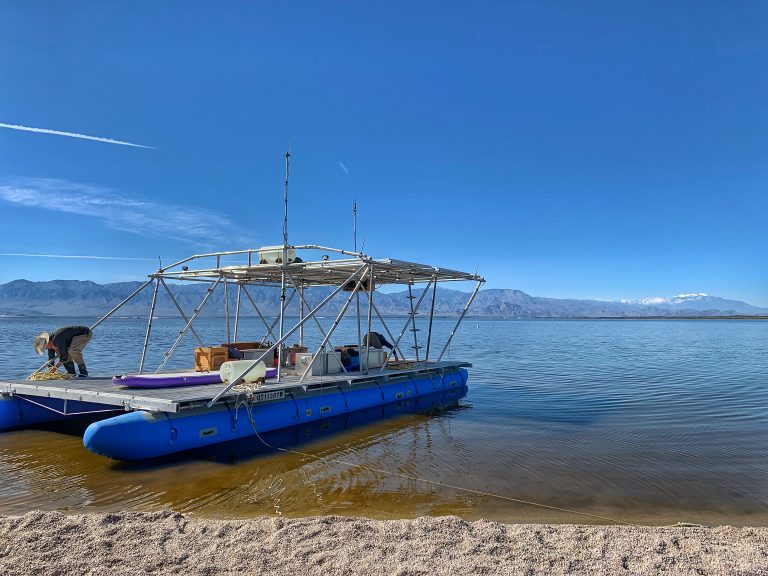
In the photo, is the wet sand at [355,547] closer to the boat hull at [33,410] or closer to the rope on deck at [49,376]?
the boat hull at [33,410]

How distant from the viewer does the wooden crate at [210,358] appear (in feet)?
54.7

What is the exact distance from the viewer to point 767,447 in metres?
13.3

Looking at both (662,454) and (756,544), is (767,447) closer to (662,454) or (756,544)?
(662,454)

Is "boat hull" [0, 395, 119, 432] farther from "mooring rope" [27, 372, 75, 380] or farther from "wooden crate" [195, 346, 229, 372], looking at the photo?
"wooden crate" [195, 346, 229, 372]

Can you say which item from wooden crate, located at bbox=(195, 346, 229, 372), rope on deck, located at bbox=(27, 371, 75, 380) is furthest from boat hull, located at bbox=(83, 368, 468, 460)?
rope on deck, located at bbox=(27, 371, 75, 380)

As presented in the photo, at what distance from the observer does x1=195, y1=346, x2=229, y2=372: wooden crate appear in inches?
656

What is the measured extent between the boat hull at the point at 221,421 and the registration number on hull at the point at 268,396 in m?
0.12

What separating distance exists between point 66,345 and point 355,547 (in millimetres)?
13010

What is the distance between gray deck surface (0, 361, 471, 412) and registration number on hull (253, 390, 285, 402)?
0.11m

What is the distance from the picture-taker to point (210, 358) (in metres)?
16.7

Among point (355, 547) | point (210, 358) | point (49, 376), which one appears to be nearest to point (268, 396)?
point (210, 358)

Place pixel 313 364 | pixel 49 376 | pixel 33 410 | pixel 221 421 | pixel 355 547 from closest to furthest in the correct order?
pixel 355 547
pixel 221 421
pixel 33 410
pixel 49 376
pixel 313 364

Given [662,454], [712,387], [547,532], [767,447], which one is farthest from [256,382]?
[712,387]

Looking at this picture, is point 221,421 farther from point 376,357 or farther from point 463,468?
point 376,357
